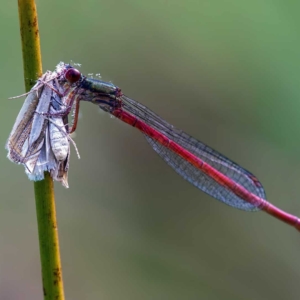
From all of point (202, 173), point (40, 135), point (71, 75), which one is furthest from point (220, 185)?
point (40, 135)

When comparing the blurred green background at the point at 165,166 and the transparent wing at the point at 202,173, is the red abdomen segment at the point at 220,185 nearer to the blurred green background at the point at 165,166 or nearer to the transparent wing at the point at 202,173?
the transparent wing at the point at 202,173

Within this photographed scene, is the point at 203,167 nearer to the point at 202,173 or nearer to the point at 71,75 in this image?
the point at 202,173


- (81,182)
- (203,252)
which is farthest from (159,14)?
(203,252)

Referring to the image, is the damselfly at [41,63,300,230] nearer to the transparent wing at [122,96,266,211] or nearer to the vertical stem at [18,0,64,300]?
the transparent wing at [122,96,266,211]

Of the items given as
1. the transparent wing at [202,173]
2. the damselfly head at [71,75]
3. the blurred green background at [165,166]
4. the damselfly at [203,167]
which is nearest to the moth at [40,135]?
the damselfly head at [71,75]

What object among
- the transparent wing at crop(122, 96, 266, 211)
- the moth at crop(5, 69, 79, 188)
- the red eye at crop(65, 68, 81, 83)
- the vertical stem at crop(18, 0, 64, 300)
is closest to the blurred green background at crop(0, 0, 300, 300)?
the transparent wing at crop(122, 96, 266, 211)
